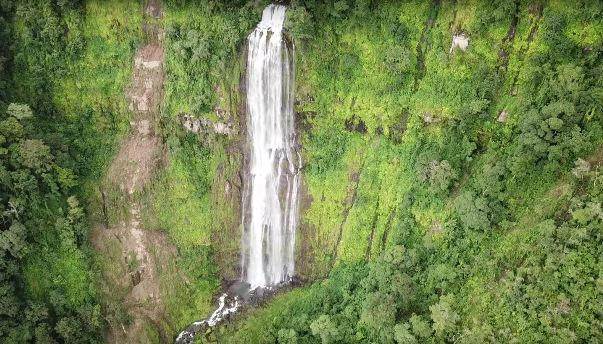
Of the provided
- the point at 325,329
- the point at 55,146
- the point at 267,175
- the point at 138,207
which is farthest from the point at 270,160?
the point at 55,146

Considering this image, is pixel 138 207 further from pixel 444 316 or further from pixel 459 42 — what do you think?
pixel 459 42

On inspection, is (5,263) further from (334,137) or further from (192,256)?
(334,137)

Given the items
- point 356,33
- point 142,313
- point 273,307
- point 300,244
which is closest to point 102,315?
point 142,313

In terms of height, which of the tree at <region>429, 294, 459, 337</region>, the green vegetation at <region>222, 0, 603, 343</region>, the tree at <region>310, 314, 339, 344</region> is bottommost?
the tree at <region>310, 314, 339, 344</region>

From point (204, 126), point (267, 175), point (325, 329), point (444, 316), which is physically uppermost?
point (204, 126)

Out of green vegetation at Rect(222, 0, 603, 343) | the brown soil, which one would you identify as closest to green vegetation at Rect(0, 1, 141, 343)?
the brown soil

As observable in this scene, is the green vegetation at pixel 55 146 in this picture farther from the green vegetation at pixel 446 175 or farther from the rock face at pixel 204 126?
the green vegetation at pixel 446 175

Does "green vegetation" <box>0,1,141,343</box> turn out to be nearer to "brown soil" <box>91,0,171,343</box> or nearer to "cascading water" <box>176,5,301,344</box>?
"brown soil" <box>91,0,171,343</box>
